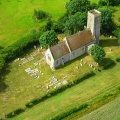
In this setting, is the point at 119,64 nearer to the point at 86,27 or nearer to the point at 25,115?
the point at 86,27

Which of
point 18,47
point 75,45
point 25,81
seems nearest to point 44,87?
point 25,81

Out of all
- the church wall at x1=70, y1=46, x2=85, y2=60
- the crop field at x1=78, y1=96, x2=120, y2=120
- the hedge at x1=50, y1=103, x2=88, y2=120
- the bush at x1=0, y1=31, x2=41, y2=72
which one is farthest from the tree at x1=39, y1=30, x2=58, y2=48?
the crop field at x1=78, y1=96, x2=120, y2=120

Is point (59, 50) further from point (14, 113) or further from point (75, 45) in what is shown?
point (14, 113)

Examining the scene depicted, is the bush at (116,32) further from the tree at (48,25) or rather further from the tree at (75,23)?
the tree at (48,25)

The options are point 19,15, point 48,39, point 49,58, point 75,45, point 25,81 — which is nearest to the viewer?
point 25,81

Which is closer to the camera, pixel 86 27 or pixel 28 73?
pixel 28 73

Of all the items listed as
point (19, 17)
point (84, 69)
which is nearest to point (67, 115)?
point (84, 69)
